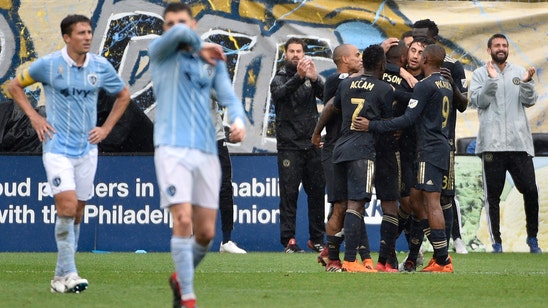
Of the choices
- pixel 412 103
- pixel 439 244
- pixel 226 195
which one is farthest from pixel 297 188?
pixel 412 103

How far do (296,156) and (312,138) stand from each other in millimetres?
3140

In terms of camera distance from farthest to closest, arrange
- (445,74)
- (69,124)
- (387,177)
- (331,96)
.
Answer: (331,96)
(445,74)
(387,177)
(69,124)

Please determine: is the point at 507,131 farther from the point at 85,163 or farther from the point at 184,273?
the point at 184,273

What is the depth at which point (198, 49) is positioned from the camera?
7.49m

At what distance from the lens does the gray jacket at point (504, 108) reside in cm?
1495

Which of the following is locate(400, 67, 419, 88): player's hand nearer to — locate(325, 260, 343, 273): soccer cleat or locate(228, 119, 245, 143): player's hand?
locate(325, 260, 343, 273): soccer cleat

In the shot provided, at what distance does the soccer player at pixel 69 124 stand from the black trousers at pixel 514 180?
259 inches

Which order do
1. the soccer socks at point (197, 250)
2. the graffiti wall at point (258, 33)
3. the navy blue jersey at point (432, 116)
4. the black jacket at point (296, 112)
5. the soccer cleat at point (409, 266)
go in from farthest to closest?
1. the graffiti wall at point (258, 33)
2. the black jacket at point (296, 112)
3. the soccer cleat at point (409, 266)
4. the navy blue jersey at point (432, 116)
5. the soccer socks at point (197, 250)

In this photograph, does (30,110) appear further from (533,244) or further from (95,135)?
(533,244)

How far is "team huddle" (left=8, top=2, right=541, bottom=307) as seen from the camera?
7520 millimetres

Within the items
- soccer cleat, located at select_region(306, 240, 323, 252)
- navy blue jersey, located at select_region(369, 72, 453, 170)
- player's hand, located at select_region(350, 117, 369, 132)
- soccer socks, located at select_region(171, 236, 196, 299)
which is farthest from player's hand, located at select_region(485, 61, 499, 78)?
soccer socks, located at select_region(171, 236, 196, 299)

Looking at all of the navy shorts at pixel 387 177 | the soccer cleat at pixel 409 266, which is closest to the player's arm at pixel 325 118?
the navy shorts at pixel 387 177

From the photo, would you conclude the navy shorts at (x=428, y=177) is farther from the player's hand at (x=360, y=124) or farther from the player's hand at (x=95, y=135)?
the player's hand at (x=95, y=135)

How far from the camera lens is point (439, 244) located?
1108 cm
